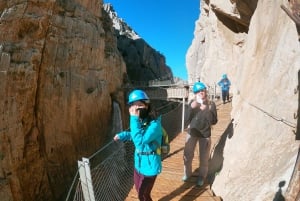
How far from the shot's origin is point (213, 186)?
231 inches

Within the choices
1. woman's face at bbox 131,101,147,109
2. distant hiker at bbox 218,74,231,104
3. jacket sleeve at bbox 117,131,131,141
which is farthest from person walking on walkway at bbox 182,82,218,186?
distant hiker at bbox 218,74,231,104

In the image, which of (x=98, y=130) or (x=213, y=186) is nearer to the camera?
(x=213, y=186)

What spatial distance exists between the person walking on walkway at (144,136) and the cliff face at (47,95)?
38.5 feet

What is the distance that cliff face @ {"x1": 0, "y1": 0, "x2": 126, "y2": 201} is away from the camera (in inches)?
583

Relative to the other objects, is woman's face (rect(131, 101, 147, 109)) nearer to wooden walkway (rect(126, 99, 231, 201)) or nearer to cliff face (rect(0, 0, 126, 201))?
wooden walkway (rect(126, 99, 231, 201))

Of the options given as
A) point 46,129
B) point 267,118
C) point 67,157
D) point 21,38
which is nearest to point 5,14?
point 21,38

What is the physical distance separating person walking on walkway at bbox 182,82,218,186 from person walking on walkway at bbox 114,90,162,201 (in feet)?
5.74

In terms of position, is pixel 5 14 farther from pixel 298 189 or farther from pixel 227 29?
pixel 298 189

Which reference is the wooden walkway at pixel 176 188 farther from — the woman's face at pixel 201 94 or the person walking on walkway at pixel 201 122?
the woman's face at pixel 201 94

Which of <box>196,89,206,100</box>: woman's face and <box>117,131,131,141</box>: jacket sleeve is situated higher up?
<box>196,89,206,100</box>: woman's face

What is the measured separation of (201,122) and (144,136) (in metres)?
2.06

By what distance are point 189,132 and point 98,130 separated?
15867 millimetres

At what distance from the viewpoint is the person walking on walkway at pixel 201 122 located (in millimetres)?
5691

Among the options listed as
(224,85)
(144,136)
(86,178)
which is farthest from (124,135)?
(224,85)
